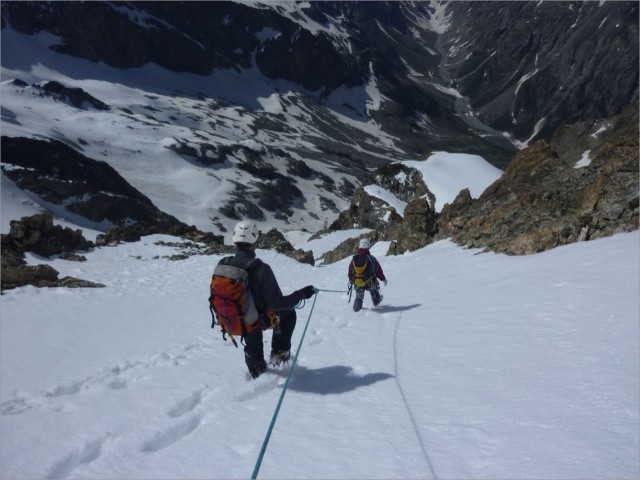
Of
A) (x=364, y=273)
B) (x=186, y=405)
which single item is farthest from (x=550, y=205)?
(x=186, y=405)

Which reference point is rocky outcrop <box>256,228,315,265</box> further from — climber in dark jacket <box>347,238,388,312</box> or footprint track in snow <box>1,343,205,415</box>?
footprint track in snow <box>1,343,205,415</box>

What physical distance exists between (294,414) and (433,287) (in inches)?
335

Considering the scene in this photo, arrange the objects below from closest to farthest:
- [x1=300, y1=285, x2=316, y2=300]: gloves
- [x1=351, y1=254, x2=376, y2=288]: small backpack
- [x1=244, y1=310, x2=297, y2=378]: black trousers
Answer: [x1=244, y1=310, x2=297, y2=378]: black trousers
[x1=300, y1=285, x2=316, y2=300]: gloves
[x1=351, y1=254, x2=376, y2=288]: small backpack

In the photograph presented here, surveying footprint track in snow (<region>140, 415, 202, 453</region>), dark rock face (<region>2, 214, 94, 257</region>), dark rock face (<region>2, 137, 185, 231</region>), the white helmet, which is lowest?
footprint track in snow (<region>140, 415, 202, 453</region>)

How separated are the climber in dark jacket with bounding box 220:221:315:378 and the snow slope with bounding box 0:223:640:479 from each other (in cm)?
25

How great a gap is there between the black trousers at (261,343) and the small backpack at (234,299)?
0.21 meters

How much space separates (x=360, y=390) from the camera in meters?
5.31

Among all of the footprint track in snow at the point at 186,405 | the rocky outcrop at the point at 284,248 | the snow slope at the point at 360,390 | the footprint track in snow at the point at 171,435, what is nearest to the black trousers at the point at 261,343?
the snow slope at the point at 360,390

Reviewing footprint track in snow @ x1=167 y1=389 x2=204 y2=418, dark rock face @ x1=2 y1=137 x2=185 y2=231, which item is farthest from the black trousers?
dark rock face @ x1=2 y1=137 x2=185 y2=231

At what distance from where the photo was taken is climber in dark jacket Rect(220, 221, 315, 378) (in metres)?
5.28

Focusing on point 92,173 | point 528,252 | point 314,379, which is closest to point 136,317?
point 314,379

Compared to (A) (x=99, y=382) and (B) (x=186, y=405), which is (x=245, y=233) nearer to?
(B) (x=186, y=405)

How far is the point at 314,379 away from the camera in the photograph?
226 inches

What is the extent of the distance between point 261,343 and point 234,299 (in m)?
0.80
